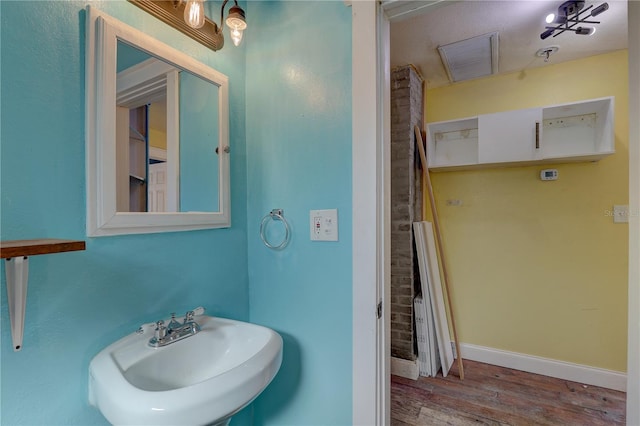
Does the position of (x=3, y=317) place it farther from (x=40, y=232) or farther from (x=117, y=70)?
(x=117, y=70)

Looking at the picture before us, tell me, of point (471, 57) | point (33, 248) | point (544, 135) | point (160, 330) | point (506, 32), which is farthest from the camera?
point (544, 135)

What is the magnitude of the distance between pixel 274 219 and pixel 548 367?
252cm

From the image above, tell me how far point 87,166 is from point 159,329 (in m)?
0.54

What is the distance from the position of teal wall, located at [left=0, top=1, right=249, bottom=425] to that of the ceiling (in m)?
1.39

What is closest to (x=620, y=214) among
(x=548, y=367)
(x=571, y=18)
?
(x=548, y=367)

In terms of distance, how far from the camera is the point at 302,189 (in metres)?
1.18

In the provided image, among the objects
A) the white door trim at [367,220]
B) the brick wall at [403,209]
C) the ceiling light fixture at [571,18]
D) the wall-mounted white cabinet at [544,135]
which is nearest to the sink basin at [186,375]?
the white door trim at [367,220]

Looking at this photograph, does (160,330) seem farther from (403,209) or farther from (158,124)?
(403,209)

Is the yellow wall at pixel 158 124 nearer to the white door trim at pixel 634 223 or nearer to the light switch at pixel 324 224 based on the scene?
the light switch at pixel 324 224

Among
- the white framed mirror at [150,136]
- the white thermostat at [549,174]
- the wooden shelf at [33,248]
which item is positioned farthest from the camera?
the white thermostat at [549,174]

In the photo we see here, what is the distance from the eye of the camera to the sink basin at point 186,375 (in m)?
0.64

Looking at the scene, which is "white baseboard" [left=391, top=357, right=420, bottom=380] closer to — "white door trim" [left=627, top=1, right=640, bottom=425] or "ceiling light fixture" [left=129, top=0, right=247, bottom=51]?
"white door trim" [left=627, top=1, right=640, bottom=425]

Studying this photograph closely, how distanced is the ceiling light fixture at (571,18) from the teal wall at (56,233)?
81.4 inches

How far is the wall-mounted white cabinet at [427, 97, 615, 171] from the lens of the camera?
6.40 ft
